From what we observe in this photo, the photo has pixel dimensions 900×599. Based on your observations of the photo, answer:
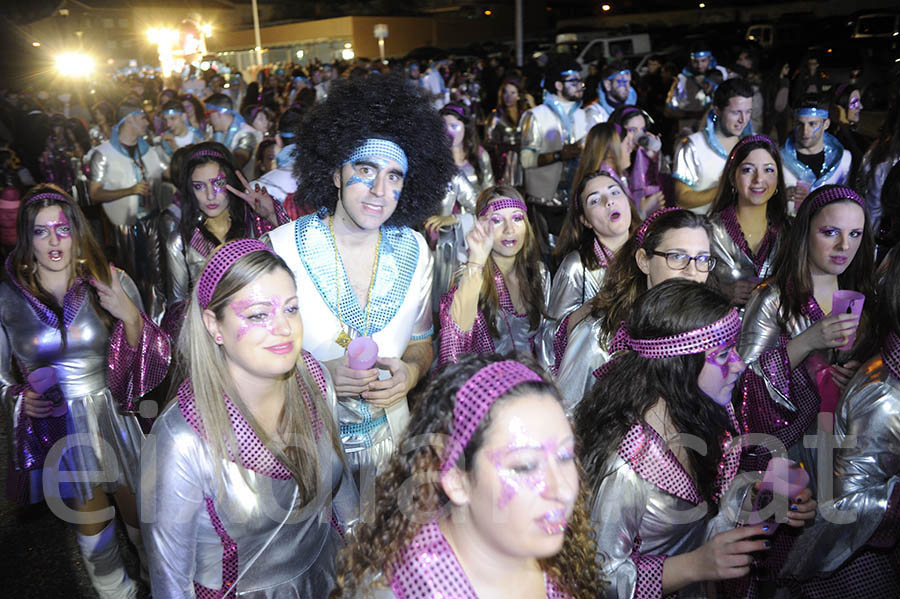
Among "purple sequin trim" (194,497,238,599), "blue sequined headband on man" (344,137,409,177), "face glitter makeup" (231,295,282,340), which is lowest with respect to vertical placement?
"purple sequin trim" (194,497,238,599)

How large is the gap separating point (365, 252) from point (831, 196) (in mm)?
2332

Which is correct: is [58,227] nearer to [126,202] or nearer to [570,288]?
[570,288]

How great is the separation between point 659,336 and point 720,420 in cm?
38

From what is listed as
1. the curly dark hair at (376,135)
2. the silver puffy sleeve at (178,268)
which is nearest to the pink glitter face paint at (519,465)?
the curly dark hair at (376,135)

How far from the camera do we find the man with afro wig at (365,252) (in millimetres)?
3086

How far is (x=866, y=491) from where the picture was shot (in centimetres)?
250

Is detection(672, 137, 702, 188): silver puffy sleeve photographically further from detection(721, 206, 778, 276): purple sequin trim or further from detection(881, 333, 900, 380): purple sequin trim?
detection(881, 333, 900, 380): purple sequin trim

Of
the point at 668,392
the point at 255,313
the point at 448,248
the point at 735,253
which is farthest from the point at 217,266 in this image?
the point at 735,253

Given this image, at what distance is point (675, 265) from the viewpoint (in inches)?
127

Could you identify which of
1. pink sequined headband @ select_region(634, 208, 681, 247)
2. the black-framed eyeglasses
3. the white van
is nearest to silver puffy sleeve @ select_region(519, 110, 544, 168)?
pink sequined headband @ select_region(634, 208, 681, 247)

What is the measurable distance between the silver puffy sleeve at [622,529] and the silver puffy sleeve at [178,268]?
3.47m

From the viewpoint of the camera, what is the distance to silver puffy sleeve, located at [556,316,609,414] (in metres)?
3.10

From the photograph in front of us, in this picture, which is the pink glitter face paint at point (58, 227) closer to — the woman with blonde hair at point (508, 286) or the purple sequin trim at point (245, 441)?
the purple sequin trim at point (245, 441)

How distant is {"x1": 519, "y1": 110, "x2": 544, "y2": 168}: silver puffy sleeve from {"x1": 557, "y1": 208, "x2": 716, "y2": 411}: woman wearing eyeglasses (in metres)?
4.56
